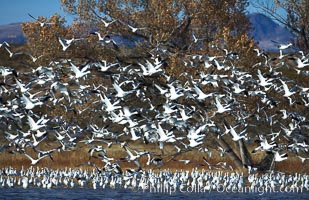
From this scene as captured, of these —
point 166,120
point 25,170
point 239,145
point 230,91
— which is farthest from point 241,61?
point 25,170

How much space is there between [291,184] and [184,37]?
1199 centimetres

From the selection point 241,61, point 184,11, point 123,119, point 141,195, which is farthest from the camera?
point 184,11

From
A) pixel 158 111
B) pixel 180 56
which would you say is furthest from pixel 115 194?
pixel 180 56

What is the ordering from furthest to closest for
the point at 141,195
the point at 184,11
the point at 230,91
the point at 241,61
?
the point at 184,11 < the point at 241,61 < the point at 230,91 < the point at 141,195

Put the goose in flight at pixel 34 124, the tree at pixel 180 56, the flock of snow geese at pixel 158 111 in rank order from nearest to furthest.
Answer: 1. the goose in flight at pixel 34 124
2. the flock of snow geese at pixel 158 111
3. the tree at pixel 180 56

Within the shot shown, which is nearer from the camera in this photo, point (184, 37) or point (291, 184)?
point (291, 184)

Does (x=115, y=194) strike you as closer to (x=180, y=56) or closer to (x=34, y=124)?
(x=34, y=124)

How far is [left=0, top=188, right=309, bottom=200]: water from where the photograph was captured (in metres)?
38.9

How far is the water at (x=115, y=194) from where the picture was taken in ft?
128

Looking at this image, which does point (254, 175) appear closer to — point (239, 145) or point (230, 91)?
point (239, 145)

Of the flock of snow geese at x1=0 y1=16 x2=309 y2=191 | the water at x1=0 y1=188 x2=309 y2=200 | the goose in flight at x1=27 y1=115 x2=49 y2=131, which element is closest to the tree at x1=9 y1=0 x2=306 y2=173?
the flock of snow geese at x1=0 y1=16 x2=309 y2=191

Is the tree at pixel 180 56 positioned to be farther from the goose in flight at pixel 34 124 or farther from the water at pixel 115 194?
→ the goose in flight at pixel 34 124

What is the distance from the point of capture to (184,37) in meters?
50.9

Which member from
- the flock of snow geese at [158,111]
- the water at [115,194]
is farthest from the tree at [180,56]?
the water at [115,194]
